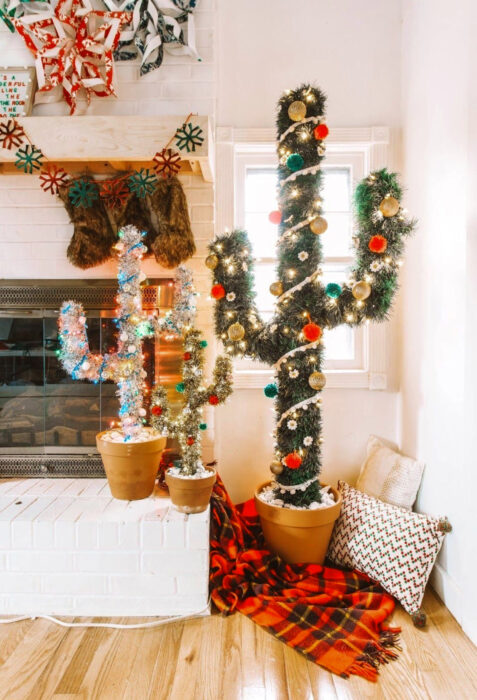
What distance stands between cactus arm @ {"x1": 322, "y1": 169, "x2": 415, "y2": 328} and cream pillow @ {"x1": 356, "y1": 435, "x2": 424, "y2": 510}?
775mm

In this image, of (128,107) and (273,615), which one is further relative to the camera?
(128,107)

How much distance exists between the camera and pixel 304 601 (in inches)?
75.9

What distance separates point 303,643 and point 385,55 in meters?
2.82

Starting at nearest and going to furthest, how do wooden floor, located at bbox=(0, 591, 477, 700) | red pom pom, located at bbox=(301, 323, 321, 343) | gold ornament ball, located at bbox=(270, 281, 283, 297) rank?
wooden floor, located at bbox=(0, 591, 477, 700), red pom pom, located at bbox=(301, 323, 321, 343), gold ornament ball, located at bbox=(270, 281, 283, 297)

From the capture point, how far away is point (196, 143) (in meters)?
2.17

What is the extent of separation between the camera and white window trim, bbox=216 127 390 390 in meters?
2.61

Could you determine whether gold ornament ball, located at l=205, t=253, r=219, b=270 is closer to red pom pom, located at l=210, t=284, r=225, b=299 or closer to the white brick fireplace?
red pom pom, located at l=210, t=284, r=225, b=299

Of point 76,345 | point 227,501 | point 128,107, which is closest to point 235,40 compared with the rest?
point 128,107

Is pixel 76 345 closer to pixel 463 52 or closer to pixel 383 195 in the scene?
pixel 383 195

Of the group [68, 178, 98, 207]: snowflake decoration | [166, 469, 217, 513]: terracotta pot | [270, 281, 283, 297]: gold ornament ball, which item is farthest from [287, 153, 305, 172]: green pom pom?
[166, 469, 217, 513]: terracotta pot

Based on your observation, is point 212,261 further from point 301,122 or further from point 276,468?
point 276,468

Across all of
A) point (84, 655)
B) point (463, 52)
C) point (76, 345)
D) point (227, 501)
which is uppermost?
point (463, 52)

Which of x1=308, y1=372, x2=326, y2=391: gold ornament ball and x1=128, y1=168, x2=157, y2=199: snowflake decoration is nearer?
x1=308, y1=372, x2=326, y2=391: gold ornament ball

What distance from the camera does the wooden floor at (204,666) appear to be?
4.97 ft
